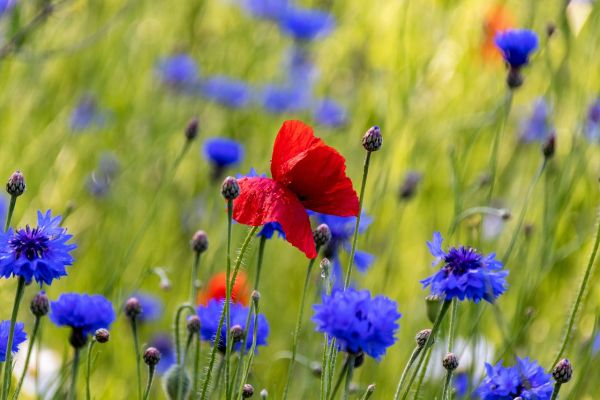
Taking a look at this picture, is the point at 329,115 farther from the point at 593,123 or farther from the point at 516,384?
the point at 516,384

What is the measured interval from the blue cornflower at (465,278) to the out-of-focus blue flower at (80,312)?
0.38 meters

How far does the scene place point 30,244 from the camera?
0.97 m

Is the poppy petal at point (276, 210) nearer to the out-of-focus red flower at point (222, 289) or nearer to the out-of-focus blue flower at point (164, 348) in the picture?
the out-of-focus red flower at point (222, 289)

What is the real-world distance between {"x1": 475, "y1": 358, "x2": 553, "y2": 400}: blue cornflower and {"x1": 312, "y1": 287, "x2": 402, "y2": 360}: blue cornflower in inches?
7.9

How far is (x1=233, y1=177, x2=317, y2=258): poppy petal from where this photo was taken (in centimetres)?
105

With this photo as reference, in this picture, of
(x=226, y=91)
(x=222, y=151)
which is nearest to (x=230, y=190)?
(x=222, y=151)

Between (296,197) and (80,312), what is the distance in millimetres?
284

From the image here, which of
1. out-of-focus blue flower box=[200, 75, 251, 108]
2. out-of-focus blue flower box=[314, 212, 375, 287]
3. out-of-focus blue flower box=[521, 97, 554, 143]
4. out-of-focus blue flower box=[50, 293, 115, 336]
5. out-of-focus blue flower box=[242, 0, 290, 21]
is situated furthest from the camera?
out-of-focus blue flower box=[242, 0, 290, 21]

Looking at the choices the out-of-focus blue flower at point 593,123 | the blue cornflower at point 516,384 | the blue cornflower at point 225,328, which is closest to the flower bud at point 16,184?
the blue cornflower at point 225,328

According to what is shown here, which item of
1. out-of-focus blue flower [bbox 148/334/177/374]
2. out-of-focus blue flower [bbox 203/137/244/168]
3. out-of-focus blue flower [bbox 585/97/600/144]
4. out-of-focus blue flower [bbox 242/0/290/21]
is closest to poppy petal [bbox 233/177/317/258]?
out-of-focus blue flower [bbox 203/137/244/168]

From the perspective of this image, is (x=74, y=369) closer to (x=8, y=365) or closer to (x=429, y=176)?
(x=8, y=365)

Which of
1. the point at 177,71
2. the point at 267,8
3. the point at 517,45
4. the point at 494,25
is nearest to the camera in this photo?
the point at 517,45

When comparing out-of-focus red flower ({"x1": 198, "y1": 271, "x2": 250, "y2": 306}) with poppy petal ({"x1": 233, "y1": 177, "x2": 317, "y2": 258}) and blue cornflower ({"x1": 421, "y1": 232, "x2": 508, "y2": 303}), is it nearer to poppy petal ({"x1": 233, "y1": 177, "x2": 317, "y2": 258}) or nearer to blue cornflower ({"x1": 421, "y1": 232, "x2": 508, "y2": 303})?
poppy petal ({"x1": 233, "y1": 177, "x2": 317, "y2": 258})

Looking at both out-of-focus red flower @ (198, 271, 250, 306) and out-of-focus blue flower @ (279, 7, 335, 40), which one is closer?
out-of-focus red flower @ (198, 271, 250, 306)
